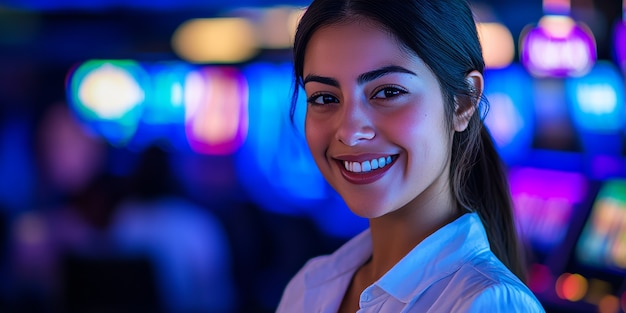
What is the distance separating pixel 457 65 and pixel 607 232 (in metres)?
1.79

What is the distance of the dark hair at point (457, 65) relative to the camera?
115cm

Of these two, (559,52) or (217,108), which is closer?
(559,52)

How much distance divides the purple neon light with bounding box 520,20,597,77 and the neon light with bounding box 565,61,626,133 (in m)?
0.04

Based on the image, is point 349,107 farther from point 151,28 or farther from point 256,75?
point 151,28

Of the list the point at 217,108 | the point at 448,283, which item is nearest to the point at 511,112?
the point at 217,108

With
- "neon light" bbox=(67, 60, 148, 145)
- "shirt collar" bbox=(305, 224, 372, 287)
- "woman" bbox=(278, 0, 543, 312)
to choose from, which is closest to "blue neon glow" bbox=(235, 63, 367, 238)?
"neon light" bbox=(67, 60, 148, 145)

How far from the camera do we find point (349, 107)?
45.3 inches

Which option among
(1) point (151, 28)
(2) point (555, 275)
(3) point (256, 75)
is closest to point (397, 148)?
(2) point (555, 275)

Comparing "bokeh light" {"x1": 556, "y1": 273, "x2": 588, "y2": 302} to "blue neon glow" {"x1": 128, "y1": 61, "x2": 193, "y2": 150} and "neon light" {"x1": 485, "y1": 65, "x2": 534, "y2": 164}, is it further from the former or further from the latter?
"blue neon glow" {"x1": 128, "y1": 61, "x2": 193, "y2": 150}

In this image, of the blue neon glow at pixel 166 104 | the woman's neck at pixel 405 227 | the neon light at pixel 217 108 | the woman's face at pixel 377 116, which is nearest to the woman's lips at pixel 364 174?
the woman's face at pixel 377 116

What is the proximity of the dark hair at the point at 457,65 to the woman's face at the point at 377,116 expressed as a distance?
0.02 metres

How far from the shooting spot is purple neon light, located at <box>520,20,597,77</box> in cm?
290

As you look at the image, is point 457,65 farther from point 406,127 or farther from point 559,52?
point 559,52

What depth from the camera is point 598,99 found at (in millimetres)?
2877
